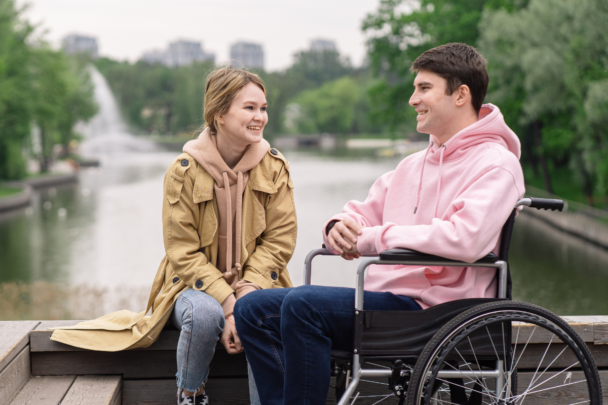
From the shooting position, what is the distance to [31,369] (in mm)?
2494

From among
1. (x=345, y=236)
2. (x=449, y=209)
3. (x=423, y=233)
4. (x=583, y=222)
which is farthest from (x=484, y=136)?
(x=583, y=222)

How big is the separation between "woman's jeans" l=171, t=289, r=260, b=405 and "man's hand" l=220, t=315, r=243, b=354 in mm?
21

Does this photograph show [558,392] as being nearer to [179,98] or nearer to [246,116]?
[246,116]

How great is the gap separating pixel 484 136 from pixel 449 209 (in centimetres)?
30

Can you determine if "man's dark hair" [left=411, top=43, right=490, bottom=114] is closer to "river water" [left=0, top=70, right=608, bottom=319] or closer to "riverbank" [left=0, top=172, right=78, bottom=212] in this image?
"river water" [left=0, top=70, right=608, bottom=319]

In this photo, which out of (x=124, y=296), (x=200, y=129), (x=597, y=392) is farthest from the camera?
(x=124, y=296)

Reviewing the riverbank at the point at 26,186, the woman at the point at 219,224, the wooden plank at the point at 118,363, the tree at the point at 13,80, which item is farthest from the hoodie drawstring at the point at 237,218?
the tree at the point at 13,80

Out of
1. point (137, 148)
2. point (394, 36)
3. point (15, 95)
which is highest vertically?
point (394, 36)

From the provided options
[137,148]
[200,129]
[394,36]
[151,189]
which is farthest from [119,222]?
[137,148]

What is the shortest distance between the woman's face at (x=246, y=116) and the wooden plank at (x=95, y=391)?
→ 1018mm

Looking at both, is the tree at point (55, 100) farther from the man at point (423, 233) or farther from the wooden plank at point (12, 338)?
the man at point (423, 233)

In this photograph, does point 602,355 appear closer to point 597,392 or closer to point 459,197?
point 597,392

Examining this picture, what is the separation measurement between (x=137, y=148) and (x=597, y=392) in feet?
218

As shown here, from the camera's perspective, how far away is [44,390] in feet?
7.80
